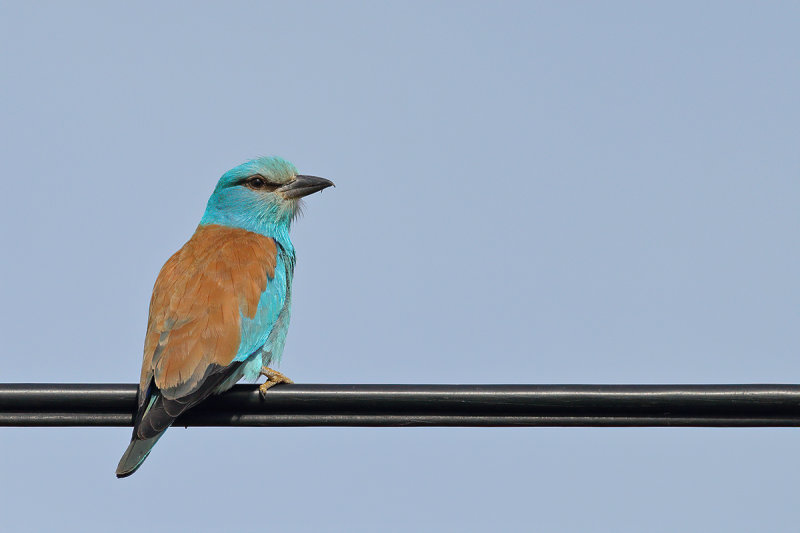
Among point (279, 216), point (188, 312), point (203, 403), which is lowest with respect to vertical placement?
point (203, 403)

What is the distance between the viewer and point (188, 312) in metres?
6.12

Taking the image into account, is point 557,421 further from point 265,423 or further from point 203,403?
point 203,403

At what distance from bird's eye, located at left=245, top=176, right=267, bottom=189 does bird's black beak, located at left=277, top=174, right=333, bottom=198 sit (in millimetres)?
144

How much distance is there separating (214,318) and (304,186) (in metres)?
2.55

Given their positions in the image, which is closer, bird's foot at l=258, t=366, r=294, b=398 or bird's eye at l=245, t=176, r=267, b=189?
bird's foot at l=258, t=366, r=294, b=398

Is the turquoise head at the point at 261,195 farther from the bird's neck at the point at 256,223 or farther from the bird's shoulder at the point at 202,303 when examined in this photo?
the bird's shoulder at the point at 202,303

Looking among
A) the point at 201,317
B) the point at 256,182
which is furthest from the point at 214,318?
the point at 256,182

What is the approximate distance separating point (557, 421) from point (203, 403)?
2230 millimetres

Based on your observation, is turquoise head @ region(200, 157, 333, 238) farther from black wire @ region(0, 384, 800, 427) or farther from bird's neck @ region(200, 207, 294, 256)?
black wire @ region(0, 384, 800, 427)

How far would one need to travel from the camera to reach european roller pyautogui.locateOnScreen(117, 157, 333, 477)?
215 inches

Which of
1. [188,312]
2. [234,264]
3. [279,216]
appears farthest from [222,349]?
[279,216]
